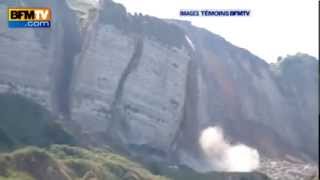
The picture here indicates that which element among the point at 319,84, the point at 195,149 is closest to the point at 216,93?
the point at 195,149

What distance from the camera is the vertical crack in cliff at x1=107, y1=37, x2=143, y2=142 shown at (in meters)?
142

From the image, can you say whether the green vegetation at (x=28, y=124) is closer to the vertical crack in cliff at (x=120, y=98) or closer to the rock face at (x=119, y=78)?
the rock face at (x=119, y=78)

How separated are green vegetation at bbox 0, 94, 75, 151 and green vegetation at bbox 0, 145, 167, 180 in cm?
521

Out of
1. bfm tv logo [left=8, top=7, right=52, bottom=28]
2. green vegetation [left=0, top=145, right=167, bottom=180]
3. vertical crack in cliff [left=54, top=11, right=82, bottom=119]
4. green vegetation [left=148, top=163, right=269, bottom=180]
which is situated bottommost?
green vegetation [left=148, top=163, right=269, bottom=180]

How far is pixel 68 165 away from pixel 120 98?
3904cm

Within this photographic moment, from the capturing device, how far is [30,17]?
6669 cm

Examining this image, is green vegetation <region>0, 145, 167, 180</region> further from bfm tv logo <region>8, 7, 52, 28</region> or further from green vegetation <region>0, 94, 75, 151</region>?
bfm tv logo <region>8, 7, 52, 28</region>

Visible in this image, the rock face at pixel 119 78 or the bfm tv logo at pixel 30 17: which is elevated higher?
the bfm tv logo at pixel 30 17

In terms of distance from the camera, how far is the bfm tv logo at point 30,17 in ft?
215

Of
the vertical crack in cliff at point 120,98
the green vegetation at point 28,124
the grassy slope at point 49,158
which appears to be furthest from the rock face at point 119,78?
the grassy slope at point 49,158

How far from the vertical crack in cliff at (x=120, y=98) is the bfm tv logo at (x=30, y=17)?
7160 cm

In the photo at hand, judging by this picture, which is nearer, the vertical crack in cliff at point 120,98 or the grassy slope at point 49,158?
the grassy slope at point 49,158

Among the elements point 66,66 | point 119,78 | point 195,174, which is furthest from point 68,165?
point 66,66

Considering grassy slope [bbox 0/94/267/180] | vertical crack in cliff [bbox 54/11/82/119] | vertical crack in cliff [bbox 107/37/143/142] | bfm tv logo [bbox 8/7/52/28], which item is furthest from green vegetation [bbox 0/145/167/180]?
bfm tv logo [bbox 8/7/52/28]
